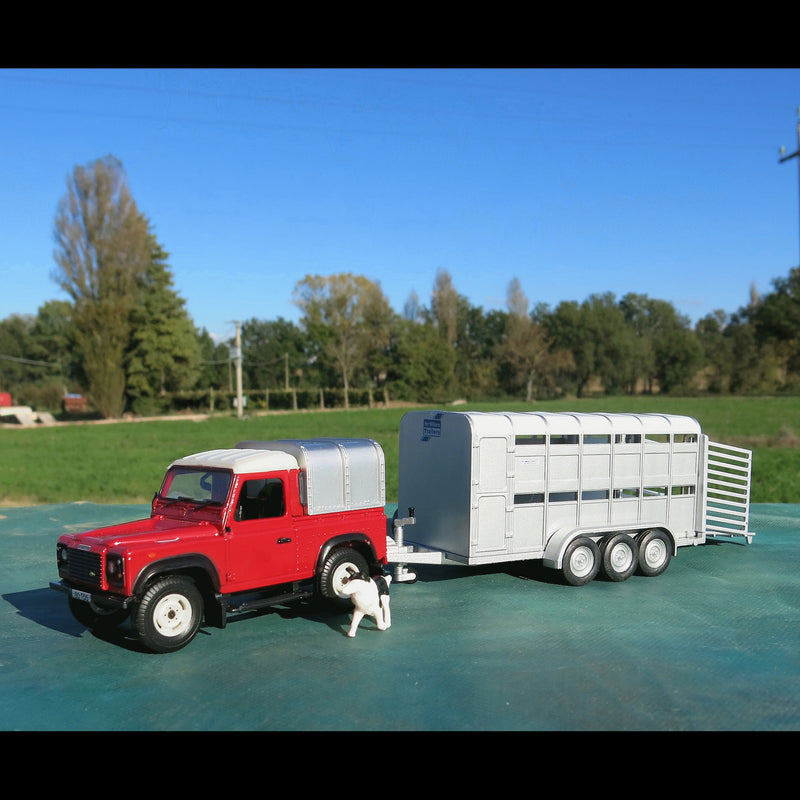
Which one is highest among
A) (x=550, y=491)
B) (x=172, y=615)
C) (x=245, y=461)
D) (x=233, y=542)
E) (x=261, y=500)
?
(x=245, y=461)

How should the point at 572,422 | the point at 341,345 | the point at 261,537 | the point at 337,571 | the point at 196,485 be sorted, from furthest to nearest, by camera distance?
the point at 341,345
the point at 572,422
the point at 337,571
the point at 196,485
the point at 261,537

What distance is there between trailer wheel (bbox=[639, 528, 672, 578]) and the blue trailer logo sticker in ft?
13.0

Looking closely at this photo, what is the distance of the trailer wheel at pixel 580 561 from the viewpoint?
1168 centimetres

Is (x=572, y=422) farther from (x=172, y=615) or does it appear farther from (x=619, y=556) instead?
(x=172, y=615)

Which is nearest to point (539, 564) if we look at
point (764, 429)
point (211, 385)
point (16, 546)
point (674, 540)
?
point (674, 540)

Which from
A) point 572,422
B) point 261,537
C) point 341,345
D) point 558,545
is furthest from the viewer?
point 341,345

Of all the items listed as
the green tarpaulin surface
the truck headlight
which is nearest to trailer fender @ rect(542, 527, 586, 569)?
the green tarpaulin surface

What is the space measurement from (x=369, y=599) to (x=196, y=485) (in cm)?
271

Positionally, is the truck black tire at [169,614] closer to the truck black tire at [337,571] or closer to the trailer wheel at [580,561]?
the truck black tire at [337,571]

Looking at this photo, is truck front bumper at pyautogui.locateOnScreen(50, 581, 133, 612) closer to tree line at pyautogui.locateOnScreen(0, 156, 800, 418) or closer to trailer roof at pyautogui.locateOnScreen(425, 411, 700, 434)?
trailer roof at pyautogui.locateOnScreen(425, 411, 700, 434)

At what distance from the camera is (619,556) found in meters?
12.3

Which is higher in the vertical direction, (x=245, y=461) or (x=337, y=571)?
(x=245, y=461)

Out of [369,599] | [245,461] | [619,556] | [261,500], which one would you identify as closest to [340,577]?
[369,599]
